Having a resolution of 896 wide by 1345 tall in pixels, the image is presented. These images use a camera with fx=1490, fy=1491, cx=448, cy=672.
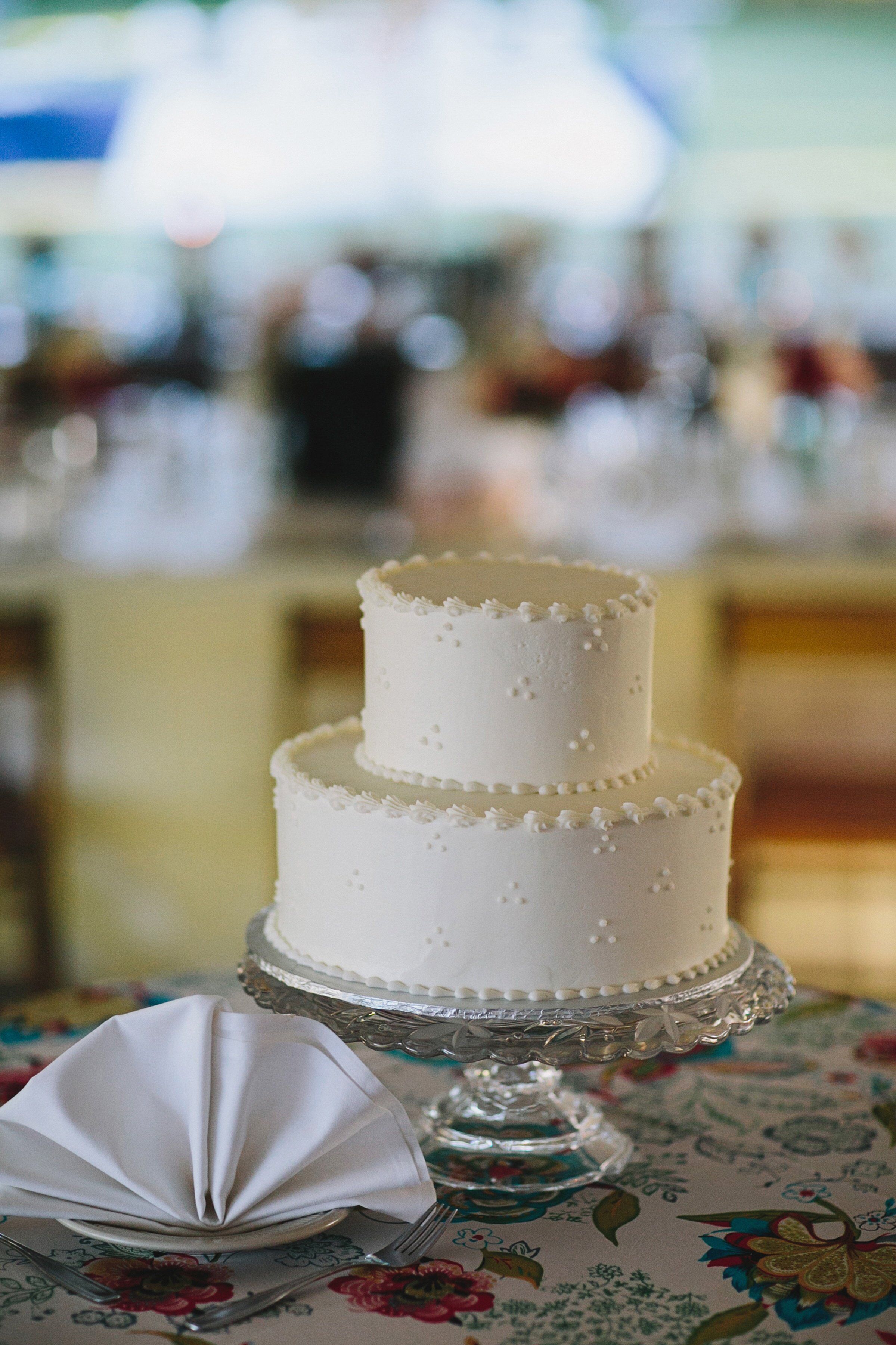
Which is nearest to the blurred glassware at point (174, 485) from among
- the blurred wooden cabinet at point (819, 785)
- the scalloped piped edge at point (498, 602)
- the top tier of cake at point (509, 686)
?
the blurred wooden cabinet at point (819, 785)

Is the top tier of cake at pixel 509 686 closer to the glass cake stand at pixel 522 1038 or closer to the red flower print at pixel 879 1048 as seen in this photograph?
the glass cake stand at pixel 522 1038

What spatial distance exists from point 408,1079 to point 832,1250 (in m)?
0.41

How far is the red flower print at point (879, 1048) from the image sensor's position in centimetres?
128

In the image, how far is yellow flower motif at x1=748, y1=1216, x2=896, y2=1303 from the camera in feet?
2.94

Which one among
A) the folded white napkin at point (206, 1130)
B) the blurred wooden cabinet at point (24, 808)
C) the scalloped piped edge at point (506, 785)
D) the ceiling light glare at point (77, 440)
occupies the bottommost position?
the blurred wooden cabinet at point (24, 808)

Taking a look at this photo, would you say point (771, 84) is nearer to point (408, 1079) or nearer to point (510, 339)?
point (510, 339)

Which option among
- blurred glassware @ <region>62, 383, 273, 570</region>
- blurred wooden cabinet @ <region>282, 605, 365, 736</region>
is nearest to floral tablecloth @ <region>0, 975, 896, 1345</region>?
blurred wooden cabinet @ <region>282, 605, 365, 736</region>

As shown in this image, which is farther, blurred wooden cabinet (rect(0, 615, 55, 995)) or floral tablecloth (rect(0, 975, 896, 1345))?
blurred wooden cabinet (rect(0, 615, 55, 995))

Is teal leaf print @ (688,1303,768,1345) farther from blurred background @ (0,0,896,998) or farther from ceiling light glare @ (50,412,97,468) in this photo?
ceiling light glare @ (50,412,97,468)

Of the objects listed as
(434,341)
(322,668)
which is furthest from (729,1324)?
(434,341)

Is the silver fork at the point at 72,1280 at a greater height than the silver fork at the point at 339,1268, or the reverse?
the silver fork at the point at 72,1280

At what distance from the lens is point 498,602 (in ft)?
3.44

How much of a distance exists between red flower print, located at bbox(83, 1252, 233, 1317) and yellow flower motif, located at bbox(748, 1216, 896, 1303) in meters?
0.33

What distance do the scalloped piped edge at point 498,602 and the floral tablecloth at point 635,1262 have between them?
0.40 m
